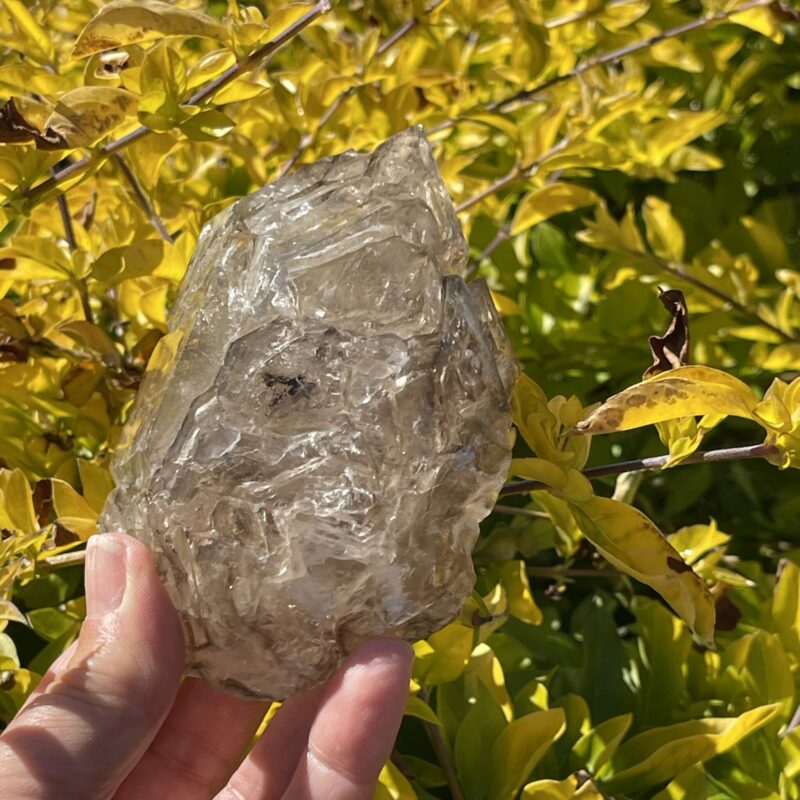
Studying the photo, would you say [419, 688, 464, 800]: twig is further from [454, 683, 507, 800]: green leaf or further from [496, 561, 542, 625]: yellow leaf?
[496, 561, 542, 625]: yellow leaf

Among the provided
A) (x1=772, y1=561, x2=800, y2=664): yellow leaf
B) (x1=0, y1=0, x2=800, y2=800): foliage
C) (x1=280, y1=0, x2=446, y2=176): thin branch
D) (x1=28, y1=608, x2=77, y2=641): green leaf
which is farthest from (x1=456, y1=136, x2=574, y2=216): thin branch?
(x1=28, y1=608, x2=77, y2=641): green leaf

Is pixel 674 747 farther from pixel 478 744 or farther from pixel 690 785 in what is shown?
pixel 478 744

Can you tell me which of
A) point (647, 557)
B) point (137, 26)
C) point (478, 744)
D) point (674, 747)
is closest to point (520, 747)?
point (478, 744)

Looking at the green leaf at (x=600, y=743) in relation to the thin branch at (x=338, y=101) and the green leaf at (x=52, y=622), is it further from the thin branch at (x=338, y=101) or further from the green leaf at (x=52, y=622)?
the thin branch at (x=338, y=101)

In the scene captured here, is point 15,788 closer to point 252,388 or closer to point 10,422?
point 252,388

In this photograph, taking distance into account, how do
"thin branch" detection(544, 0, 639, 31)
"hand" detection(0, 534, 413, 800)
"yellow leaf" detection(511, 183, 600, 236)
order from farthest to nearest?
"thin branch" detection(544, 0, 639, 31) < "yellow leaf" detection(511, 183, 600, 236) < "hand" detection(0, 534, 413, 800)

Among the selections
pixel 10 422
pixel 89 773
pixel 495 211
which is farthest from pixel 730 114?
pixel 89 773
